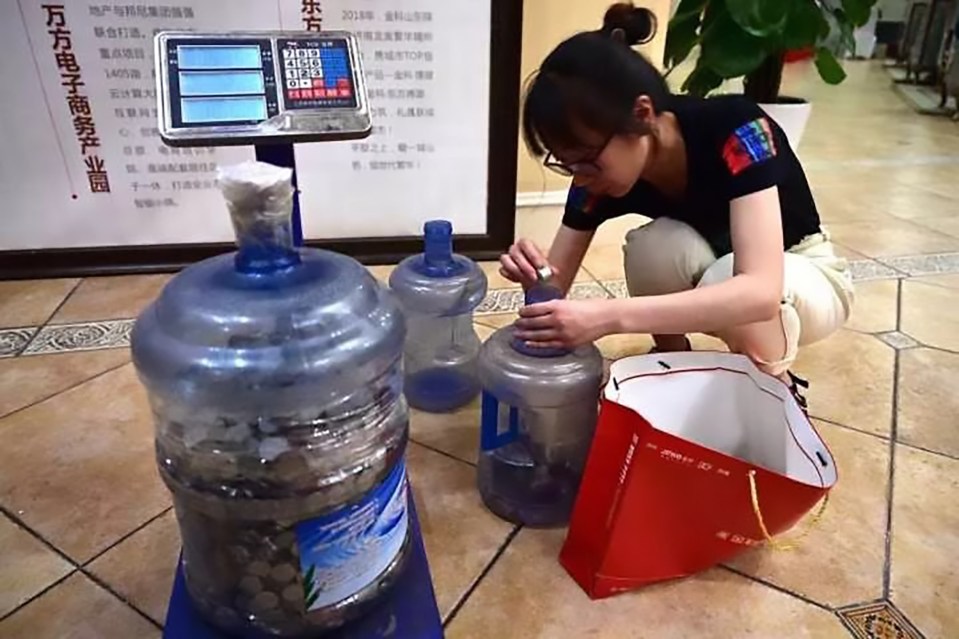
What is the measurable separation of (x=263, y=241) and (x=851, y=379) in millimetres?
975

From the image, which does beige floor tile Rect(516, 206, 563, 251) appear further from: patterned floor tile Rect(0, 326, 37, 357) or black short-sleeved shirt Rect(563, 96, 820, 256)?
patterned floor tile Rect(0, 326, 37, 357)

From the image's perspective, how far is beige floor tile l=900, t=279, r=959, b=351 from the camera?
131 cm

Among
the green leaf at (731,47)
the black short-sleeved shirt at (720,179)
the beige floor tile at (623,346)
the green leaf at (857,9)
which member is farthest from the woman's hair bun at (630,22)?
the green leaf at (857,9)

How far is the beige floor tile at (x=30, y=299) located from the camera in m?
1.33

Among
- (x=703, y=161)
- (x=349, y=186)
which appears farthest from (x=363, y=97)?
(x=349, y=186)

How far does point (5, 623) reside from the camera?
0.71 meters

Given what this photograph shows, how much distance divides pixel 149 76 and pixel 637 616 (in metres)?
1.33

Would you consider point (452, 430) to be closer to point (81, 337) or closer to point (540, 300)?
point (540, 300)

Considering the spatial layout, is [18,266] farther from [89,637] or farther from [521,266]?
[521,266]

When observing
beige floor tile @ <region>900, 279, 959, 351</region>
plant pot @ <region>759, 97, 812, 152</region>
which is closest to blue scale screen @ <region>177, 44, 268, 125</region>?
beige floor tile @ <region>900, 279, 959, 351</region>

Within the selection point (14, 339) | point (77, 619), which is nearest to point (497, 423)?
point (77, 619)

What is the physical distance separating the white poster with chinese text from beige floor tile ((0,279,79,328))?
0.27ft

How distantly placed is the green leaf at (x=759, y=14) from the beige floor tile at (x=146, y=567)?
137 centimetres

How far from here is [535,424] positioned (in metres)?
0.86
